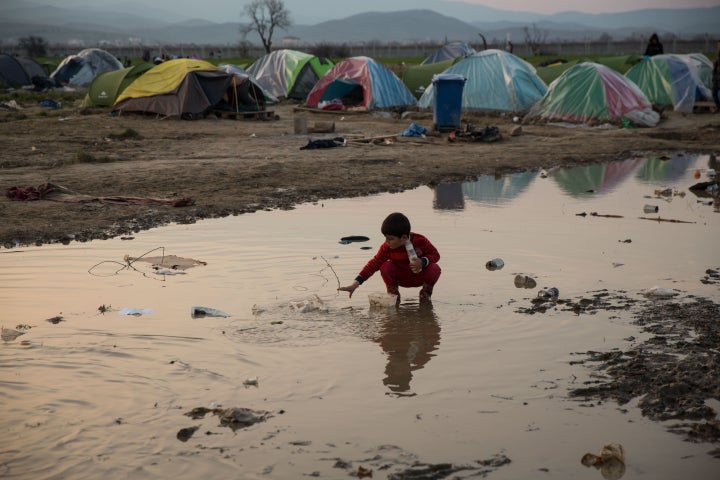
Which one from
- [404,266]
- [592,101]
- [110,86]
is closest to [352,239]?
[404,266]

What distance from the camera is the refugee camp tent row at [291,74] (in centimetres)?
3266

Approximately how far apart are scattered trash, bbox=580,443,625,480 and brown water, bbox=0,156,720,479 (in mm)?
53

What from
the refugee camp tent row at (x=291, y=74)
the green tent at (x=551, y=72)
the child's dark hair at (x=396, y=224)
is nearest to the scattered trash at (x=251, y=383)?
the child's dark hair at (x=396, y=224)

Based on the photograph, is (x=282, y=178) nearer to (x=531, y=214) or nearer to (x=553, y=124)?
(x=531, y=214)

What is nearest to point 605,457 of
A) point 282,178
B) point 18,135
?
point 282,178

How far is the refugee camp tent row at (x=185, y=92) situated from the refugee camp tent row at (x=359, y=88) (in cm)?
316

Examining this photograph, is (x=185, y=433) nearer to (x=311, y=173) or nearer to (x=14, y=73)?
(x=311, y=173)

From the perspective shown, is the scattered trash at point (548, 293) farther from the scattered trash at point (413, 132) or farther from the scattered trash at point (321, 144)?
the scattered trash at point (413, 132)

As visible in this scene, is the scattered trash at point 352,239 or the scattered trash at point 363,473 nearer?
the scattered trash at point 363,473

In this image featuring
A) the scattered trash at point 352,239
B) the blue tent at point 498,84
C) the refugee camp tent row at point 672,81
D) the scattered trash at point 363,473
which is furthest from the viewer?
the refugee camp tent row at point 672,81

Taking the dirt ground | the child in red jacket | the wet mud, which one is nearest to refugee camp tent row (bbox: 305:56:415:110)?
the dirt ground

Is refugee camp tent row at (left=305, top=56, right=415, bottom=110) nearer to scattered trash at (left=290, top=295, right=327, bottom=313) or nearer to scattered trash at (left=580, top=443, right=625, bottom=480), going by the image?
scattered trash at (left=290, top=295, right=327, bottom=313)

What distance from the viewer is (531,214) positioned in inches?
443

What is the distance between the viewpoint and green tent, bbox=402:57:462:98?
3128cm
